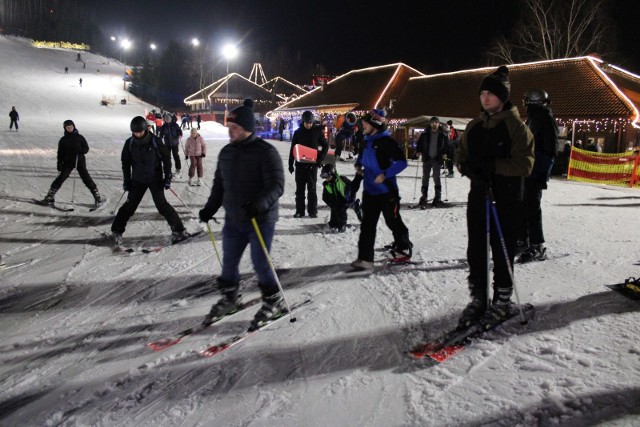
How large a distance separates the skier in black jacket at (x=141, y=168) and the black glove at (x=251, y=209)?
3.20 meters

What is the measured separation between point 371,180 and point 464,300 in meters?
1.56

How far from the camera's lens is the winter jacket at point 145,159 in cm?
606

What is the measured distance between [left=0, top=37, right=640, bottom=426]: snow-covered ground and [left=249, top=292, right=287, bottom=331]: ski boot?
0.34 ft

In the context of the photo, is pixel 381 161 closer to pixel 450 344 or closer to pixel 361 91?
pixel 450 344

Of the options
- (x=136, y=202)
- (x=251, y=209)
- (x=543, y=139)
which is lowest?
(x=136, y=202)

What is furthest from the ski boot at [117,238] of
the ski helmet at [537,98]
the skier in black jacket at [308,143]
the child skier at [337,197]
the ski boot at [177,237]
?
the ski helmet at [537,98]

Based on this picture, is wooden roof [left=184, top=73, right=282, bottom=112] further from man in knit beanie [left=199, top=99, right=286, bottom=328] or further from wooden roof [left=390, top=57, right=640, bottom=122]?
man in knit beanie [left=199, top=99, right=286, bottom=328]

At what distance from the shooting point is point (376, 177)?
189 inches

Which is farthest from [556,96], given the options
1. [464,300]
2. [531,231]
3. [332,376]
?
[332,376]

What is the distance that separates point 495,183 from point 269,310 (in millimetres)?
2003

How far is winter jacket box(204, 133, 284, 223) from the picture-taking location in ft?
11.5

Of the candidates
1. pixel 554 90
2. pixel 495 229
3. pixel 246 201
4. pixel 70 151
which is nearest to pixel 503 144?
pixel 495 229

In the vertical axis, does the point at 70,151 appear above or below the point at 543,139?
below

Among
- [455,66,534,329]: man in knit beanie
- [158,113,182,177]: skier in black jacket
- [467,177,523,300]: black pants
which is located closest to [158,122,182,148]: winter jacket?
[158,113,182,177]: skier in black jacket
